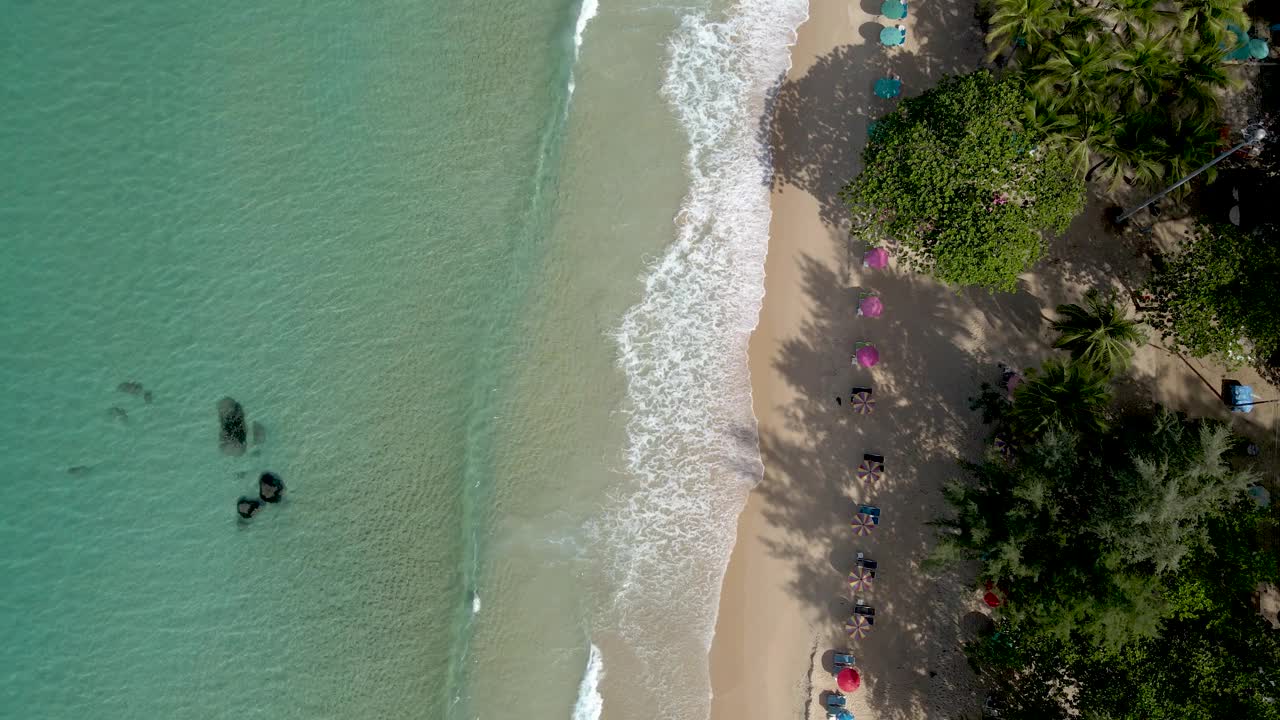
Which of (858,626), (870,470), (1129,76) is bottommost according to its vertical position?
(858,626)

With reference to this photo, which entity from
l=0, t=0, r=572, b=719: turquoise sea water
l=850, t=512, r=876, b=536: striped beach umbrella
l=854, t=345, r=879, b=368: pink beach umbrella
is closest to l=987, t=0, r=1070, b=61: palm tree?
l=854, t=345, r=879, b=368: pink beach umbrella

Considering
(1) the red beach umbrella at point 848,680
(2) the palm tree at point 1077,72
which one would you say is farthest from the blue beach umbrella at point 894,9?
(1) the red beach umbrella at point 848,680

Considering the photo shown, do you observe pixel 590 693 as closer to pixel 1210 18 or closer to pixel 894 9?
pixel 894 9

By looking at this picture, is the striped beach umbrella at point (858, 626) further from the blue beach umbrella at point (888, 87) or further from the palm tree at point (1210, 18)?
the palm tree at point (1210, 18)

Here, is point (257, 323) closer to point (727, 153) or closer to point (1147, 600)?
point (727, 153)

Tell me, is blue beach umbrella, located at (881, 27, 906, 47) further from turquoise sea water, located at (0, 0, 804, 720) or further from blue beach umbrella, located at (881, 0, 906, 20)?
turquoise sea water, located at (0, 0, 804, 720)

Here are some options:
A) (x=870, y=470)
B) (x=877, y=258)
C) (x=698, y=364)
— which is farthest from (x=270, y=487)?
(x=877, y=258)
